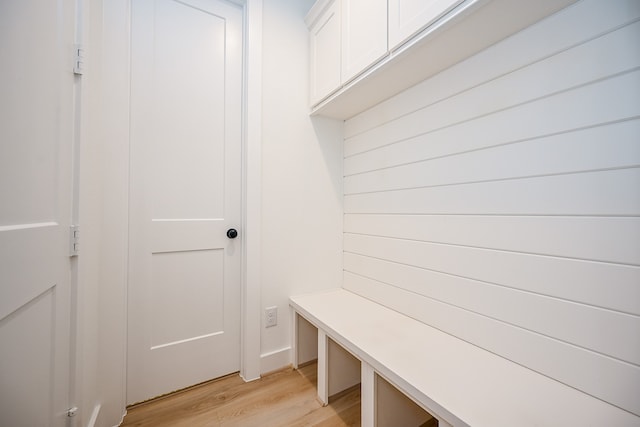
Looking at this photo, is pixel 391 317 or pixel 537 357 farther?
pixel 391 317

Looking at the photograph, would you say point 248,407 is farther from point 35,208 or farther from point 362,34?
point 362,34

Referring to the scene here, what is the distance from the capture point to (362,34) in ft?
4.11

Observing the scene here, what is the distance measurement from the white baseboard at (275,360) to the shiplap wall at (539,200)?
2.96ft

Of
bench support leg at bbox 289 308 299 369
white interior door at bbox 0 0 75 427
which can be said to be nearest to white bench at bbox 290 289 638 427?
bench support leg at bbox 289 308 299 369

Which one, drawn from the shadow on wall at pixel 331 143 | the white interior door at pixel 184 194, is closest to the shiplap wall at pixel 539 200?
the shadow on wall at pixel 331 143

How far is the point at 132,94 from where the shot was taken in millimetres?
1289

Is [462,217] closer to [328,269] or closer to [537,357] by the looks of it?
[537,357]

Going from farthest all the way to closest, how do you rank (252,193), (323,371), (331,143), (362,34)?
1. (331,143)
2. (252,193)
3. (323,371)
4. (362,34)

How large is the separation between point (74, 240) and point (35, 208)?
0.87 feet

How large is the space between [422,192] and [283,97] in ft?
3.73

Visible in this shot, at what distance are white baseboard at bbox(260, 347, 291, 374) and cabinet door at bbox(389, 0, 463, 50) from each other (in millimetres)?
1912

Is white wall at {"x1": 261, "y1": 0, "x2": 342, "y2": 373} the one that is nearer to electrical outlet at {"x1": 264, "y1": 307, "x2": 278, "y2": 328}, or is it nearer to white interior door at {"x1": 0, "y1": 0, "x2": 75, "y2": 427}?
electrical outlet at {"x1": 264, "y1": 307, "x2": 278, "y2": 328}

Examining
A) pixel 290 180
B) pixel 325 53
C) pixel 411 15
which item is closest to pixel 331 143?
pixel 290 180

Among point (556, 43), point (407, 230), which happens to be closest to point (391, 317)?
point (407, 230)
